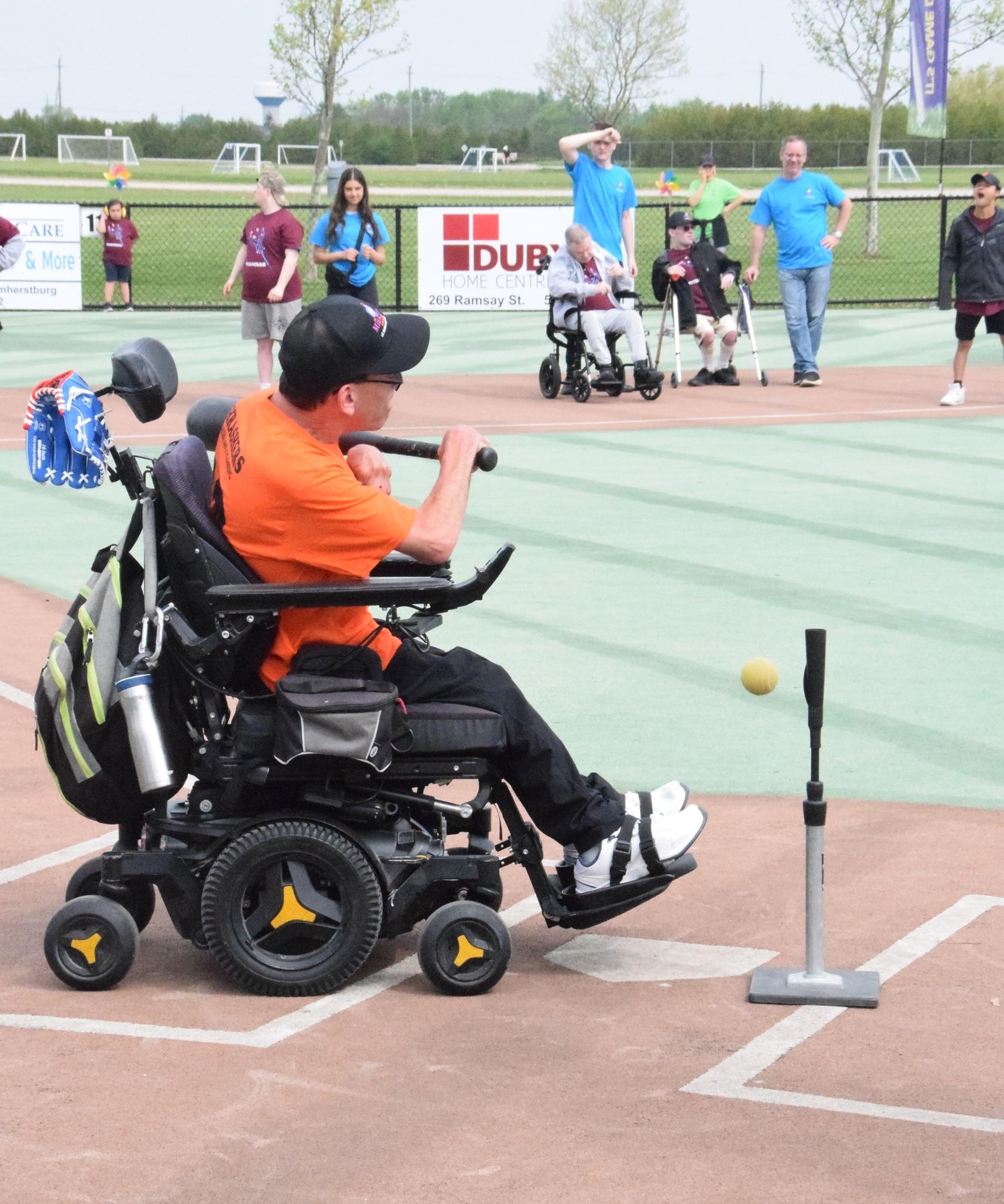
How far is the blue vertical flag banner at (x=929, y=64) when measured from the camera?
30625mm

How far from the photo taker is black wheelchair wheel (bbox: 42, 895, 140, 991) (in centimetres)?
458

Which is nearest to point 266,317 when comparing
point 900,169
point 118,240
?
point 118,240

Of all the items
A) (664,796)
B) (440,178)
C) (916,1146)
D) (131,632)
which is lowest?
(916,1146)

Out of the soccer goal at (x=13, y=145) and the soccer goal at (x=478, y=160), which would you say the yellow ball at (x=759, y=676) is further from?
the soccer goal at (x=13, y=145)

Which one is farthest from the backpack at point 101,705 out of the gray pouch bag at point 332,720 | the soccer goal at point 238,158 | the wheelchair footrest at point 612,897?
the soccer goal at point 238,158

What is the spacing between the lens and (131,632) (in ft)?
15.0

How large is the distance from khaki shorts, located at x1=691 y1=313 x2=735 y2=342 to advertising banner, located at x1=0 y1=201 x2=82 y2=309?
11996 millimetres

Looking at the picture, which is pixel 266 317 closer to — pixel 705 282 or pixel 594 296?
pixel 594 296

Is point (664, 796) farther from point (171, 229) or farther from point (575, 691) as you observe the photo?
point (171, 229)

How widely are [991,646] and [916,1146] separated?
182 inches

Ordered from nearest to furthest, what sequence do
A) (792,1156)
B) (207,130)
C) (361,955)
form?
(792,1156)
(361,955)
(207,130)

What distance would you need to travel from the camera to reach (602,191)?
1670 centimetres

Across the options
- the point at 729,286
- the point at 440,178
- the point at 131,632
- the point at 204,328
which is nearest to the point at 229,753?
the point at 131,632

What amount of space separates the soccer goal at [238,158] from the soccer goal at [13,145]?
9.67 metres
